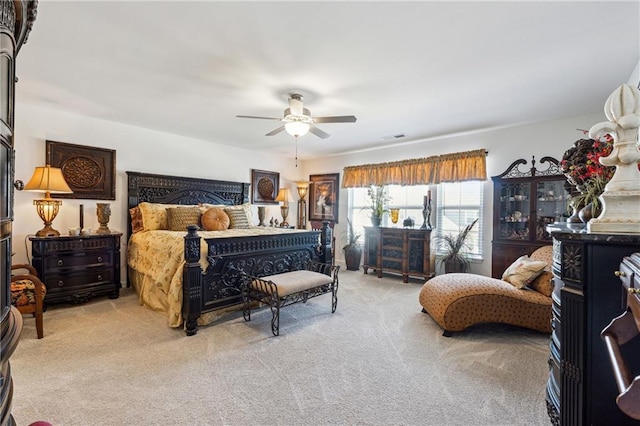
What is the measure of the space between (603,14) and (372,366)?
2796mm

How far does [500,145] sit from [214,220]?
439cm

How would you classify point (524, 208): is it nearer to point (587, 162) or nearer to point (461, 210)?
point (461, 210)

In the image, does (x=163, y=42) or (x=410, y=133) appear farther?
(x=410, y=133)

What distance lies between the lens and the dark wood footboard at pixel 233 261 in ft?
9.36

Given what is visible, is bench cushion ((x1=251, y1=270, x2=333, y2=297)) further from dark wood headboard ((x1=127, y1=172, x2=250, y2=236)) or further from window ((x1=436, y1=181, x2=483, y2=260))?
window ((x1=436, y1=181, x2=483, y2=260))

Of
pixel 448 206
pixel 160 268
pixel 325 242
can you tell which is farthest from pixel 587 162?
pixel 160 268

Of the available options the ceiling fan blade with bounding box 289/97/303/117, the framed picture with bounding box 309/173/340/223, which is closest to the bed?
the ceiling fan blade with bounding box 289/97/303/117

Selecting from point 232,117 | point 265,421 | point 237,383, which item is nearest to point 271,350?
point 237,383

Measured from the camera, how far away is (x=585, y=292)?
1269 mm

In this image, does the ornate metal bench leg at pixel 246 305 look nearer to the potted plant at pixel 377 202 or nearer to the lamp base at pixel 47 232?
the lamp base at pixel 47 232

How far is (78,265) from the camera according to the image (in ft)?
11.8

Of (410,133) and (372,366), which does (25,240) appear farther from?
(410,133)

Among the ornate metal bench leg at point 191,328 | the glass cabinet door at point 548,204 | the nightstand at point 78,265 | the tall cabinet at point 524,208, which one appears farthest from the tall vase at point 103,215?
the glass cabinet door at point 548,204

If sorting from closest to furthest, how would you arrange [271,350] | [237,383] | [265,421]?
[265,421] → [237,383] → [271,350]
